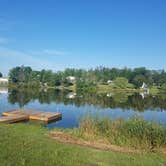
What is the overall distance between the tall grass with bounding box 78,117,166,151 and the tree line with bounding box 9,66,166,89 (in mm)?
70813

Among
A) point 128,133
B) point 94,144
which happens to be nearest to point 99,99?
point 128,133

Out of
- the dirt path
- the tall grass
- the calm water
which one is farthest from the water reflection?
the dirt path

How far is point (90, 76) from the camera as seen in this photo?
91062mm

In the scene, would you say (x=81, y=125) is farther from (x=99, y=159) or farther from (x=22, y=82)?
(x=22, y=82)

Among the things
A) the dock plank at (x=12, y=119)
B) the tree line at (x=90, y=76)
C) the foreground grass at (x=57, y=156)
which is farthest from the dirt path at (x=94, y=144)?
the tree line at (x=90, y=76)

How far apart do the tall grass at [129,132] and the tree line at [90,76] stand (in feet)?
Result: 232

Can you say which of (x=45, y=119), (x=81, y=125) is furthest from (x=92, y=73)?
(x=81, y=125)

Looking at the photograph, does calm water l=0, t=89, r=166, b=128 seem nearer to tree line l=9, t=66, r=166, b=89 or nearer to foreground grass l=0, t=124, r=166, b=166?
foreground grass l=0, t=124, r=166, b=166

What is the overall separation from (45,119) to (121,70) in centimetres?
8056

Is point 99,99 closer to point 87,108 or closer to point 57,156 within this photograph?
point 87,108

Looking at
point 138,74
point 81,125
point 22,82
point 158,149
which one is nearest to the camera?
point 158,149

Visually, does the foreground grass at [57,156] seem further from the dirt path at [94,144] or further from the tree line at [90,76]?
the tree line at [90,76]

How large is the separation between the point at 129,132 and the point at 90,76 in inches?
3232

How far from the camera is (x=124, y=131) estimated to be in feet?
30.6
